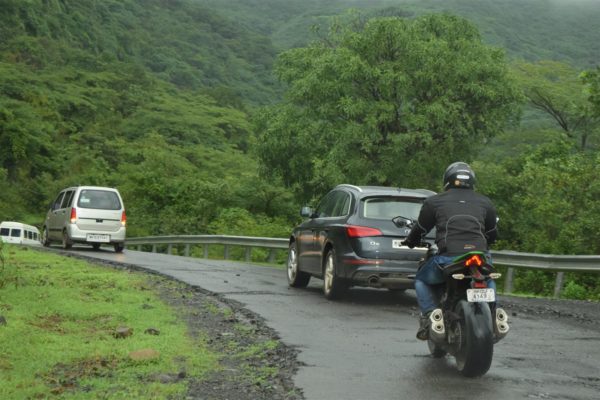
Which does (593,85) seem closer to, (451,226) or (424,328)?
(424,328)

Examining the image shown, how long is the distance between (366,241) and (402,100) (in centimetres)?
1774

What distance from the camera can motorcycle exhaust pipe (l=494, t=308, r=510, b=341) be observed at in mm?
7543

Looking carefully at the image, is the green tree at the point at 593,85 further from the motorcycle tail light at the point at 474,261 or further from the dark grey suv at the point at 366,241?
the motorcycle tail light at the point at 474,261

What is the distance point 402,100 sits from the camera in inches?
1175

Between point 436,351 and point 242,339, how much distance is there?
209cm

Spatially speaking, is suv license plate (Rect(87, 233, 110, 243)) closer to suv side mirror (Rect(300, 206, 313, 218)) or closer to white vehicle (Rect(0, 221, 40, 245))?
suv side mirror (Rect(300, 206, 313, 218))

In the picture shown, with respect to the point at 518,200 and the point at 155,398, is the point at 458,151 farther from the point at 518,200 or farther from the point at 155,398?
the point at 155,398

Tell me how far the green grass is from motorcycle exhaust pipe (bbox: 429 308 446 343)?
1.89 m

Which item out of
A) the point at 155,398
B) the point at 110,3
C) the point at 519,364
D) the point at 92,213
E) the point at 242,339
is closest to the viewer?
the point at 155,398

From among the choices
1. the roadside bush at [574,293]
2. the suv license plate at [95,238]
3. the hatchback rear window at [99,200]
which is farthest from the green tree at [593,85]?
the suv license plate at [95,238]

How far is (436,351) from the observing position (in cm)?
846

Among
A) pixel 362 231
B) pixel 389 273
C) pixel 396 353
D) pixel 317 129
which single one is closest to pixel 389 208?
pixel 362 231

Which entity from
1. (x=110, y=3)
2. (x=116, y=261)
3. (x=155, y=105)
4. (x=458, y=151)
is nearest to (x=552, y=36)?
(x=110, y=3)

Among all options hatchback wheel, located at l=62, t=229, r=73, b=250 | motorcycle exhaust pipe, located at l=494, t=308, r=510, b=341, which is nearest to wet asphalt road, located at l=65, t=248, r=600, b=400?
motorcycle exhaust pipe, located at l=494, t=308, r=510, b=341
